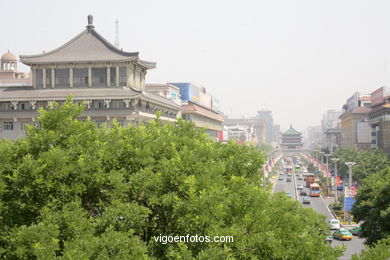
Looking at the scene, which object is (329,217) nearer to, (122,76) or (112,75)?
(122,76)

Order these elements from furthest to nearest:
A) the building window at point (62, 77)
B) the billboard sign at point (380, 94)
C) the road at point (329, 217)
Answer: the billboard sign at point (380, 94)
the building window at point (62, 77)
the road at point (329, 217)

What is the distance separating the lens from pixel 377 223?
124 feet

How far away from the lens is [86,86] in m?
60.6

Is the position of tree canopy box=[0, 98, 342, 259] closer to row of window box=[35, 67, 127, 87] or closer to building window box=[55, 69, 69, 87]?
row of window box=[35, 67, 127, 87]

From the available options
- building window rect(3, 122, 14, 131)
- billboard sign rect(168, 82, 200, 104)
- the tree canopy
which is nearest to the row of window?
building window rect(3, 122, 14, 131)

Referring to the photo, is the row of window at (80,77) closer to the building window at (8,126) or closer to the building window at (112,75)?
the building window at (112,75)

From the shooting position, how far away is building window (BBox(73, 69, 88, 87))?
6081cm

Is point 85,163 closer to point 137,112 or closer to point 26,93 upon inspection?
point 137,112

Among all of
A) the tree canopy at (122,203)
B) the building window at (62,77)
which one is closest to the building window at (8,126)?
A: the building window at (62,77)

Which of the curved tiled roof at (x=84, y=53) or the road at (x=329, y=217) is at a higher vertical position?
the curved tiled roof at (x=84, y=53)

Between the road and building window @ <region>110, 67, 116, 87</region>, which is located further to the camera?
building window @ <region>110, 67, 116, 87</region>

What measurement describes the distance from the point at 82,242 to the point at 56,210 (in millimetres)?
2737

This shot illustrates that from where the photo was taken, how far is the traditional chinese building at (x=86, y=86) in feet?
189

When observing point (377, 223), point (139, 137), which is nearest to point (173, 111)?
point (377, 223)
